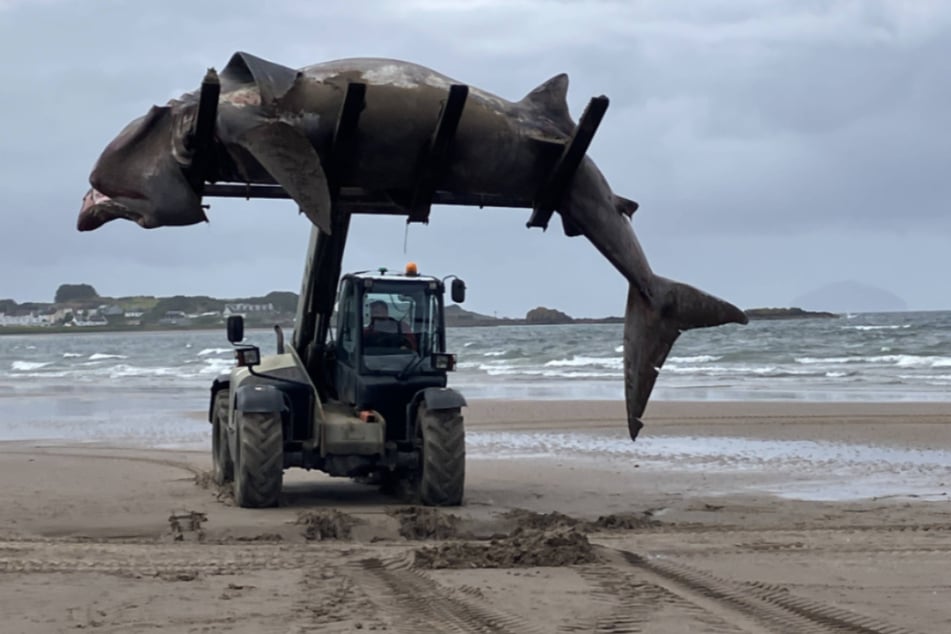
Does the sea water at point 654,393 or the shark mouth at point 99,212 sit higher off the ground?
the shark mouth at point 99,212

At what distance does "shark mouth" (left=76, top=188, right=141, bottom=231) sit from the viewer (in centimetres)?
688

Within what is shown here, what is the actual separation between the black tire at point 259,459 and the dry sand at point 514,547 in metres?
0.21

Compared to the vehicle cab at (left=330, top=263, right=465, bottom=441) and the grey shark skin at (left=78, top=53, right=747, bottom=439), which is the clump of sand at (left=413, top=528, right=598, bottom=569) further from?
the vehicle cab at (left=330, top=263, right=465, bottom=441)

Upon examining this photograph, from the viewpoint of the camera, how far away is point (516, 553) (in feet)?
26.1

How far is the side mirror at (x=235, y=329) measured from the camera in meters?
11.4

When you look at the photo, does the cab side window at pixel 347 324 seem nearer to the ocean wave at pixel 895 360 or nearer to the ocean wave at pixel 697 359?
the ocean wave at pixel 895 360

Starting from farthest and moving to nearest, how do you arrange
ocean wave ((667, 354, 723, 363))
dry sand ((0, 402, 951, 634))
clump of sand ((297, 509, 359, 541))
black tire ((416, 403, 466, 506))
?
ocean wave ((667, 354, 723, 363)), black tire ((416, 403, 466, 506)), clump of sand ((297, 509, 359, 541)), dry sand ((0, 402, 951, 634))

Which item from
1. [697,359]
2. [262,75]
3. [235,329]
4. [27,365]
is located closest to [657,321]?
[262,75]

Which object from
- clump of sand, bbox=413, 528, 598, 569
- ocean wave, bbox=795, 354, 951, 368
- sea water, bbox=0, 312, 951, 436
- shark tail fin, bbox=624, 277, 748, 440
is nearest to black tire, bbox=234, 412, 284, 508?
A: clump of sand, bbox=413, 528, 598, 569

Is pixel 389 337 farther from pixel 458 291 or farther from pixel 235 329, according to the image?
pixel 235 329

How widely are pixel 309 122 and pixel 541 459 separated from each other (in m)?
8.96

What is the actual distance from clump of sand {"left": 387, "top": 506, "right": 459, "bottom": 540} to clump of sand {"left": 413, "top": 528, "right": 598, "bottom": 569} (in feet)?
3.33

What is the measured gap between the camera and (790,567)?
772 centimetres

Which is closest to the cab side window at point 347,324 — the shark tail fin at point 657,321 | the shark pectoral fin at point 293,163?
the shark tail fin at point 657,321
